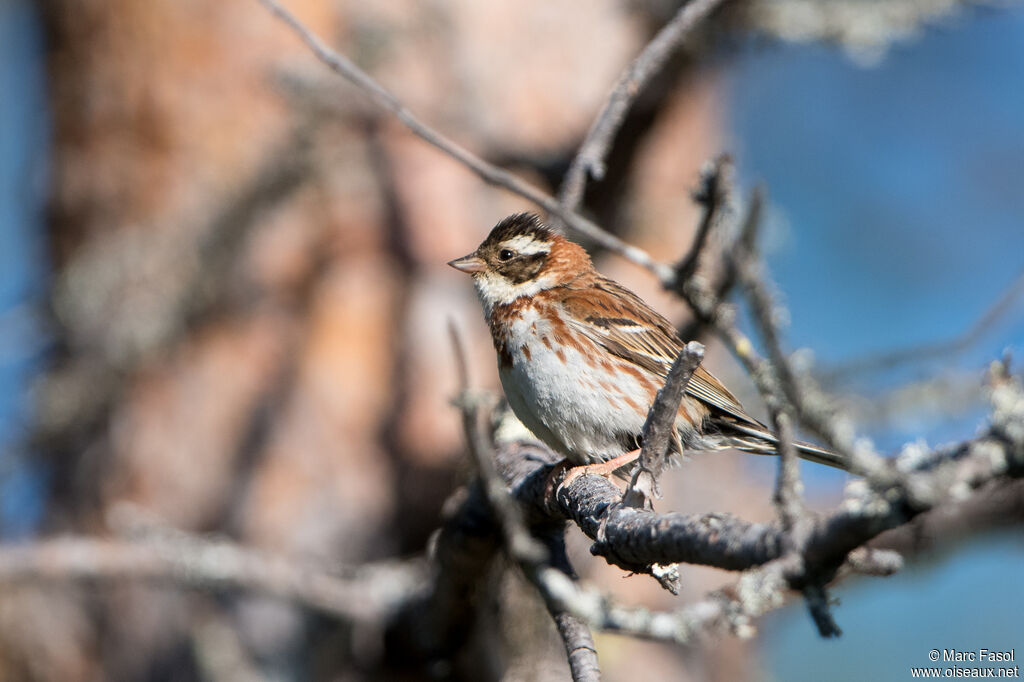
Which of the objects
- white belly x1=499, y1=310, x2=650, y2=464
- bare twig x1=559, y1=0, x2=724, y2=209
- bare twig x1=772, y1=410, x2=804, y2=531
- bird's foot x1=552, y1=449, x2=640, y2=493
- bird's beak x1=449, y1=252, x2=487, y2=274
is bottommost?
bare twig x1=772, y1=410, x2=804, y2=531

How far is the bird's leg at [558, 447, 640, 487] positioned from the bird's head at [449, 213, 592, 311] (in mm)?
897

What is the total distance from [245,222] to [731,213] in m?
3.19

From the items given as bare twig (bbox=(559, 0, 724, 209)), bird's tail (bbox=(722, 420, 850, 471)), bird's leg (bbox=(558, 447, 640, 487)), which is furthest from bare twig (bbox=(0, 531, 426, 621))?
bare twig (bbox=(559, 0, 724, 209))

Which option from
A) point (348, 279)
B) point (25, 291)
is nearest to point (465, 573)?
point (348, 279)

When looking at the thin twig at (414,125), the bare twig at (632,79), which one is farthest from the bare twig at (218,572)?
the bare twig at (632,79)

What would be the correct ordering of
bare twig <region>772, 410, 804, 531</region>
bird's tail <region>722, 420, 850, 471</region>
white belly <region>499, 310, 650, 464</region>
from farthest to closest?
bird's tail <region>722, 420, 850, 471</region> < white belly <region>499, 310, 650, 464</region> < bare twig <region>772, 410, 804, 531</region>

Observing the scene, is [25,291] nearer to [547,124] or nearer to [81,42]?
[81,42]

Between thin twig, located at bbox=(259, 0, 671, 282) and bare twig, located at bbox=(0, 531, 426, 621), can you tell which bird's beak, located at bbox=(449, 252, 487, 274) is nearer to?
thin twig, located at bbox=(259, 0, 671, 282)

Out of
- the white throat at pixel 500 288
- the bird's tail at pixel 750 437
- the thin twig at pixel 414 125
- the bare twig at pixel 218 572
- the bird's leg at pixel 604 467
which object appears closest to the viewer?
the bird's leg at pixel 604 467

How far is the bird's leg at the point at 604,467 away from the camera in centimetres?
298

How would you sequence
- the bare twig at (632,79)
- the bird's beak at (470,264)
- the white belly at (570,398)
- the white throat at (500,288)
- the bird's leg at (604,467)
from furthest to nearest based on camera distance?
the bird's beak at (470,264) < the white throat at (500,288) < the bare twig at (632,79) < the white belly at (570,398) < the bird's leg at (604,467)

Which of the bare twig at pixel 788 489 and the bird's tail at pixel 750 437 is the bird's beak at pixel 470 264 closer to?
the bird's tail at pixel 750 437

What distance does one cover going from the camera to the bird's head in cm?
406

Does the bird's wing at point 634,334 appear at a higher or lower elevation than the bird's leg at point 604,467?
higher
